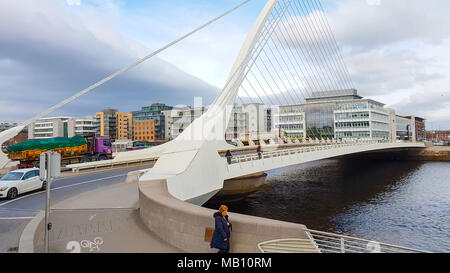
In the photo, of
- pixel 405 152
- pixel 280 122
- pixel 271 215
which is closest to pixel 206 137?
pixel 271 215

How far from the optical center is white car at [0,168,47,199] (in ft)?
37.3

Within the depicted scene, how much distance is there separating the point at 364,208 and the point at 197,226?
61.7 ft

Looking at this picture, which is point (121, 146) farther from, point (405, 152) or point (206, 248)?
point (405, 152)

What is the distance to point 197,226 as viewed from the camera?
622cm

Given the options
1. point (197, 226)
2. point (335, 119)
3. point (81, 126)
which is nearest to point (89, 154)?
point (197, 226)

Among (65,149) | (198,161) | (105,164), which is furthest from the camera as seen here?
(65,149)

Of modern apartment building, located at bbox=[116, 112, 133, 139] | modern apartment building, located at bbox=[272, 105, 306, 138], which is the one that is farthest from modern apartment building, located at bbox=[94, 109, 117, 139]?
modern apartment building, located at bbox=[272, 105, 306, 138]

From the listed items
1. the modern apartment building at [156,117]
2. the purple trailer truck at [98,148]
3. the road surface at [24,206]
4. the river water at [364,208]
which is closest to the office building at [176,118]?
the modern apartment building at [156,117]

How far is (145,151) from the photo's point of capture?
25906 millimetres

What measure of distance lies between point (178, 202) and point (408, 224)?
15438 millimetres

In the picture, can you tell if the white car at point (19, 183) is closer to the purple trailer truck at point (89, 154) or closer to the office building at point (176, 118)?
the purple trailer truck at point (89, 154)

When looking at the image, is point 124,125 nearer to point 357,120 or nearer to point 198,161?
point 357,120

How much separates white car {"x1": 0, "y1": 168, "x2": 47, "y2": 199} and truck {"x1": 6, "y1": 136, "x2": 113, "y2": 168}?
36.8ft
